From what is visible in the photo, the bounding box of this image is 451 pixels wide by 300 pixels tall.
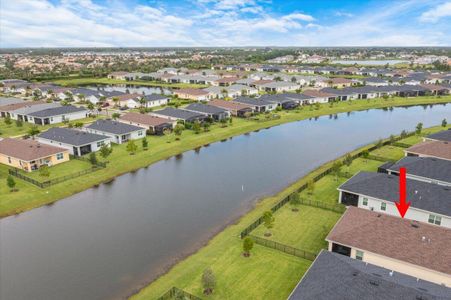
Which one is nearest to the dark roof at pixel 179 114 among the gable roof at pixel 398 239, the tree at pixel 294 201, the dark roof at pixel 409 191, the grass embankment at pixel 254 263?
the grass embankment at pixel 254 263

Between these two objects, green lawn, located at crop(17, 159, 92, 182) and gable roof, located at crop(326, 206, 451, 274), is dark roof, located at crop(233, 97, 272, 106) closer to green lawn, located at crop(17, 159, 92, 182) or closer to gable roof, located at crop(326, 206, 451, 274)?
green lawn, located at crop(17, 159, 92, 182)

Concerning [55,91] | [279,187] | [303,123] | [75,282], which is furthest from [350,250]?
[55,91]

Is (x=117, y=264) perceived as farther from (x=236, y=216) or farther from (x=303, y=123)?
(x=303, y=123)

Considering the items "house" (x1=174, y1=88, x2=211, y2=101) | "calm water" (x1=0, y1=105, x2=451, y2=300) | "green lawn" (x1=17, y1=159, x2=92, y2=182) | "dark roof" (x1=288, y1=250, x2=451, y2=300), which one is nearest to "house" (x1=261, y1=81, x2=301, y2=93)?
"house" (x1=174, y1=88, x2=211, y2=101)

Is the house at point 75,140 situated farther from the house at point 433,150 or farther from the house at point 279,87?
the house at point 279,87

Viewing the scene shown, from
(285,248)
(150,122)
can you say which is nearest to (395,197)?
(285,248)
